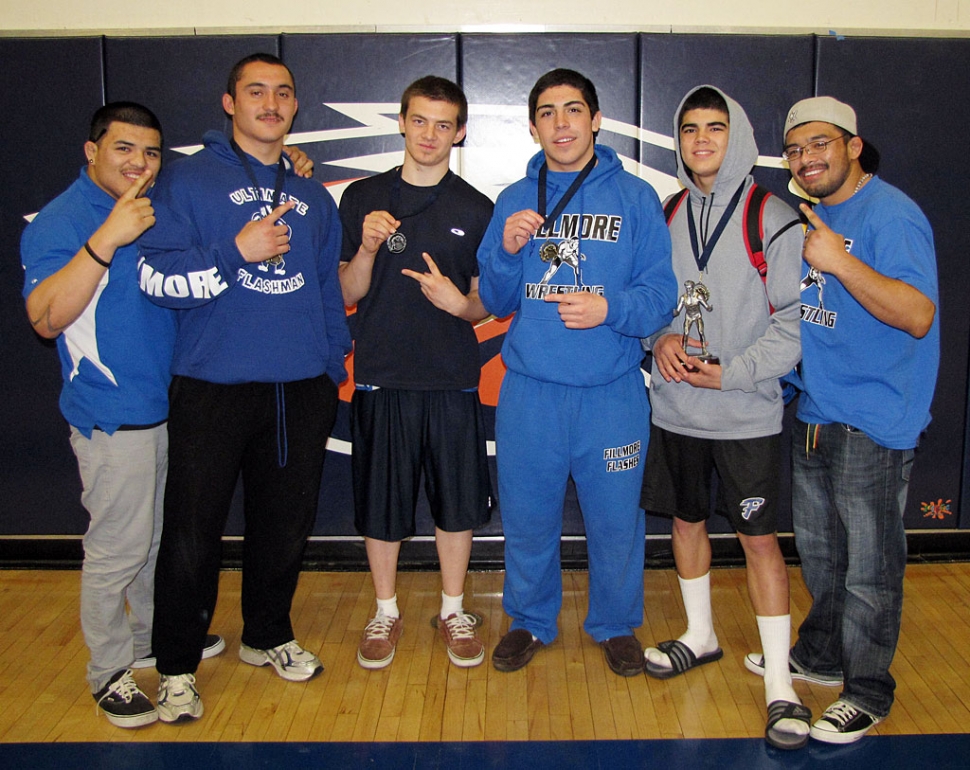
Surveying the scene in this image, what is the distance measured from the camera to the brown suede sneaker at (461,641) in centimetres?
270

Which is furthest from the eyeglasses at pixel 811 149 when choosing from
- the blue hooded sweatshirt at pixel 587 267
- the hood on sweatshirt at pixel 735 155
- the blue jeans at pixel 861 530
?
the blue jeans at pixel 861 530

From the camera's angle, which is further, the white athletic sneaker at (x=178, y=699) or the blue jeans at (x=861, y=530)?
the white athletic sneaker at (x=178, y=699)

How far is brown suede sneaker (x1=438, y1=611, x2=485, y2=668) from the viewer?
2699 millimetres

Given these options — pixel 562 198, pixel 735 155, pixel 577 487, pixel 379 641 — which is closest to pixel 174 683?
pixel 379 641

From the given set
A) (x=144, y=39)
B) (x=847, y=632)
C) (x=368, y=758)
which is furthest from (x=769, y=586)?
(x=144, y=39)

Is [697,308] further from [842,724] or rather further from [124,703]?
[124,703]

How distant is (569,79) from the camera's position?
2471 millimetres

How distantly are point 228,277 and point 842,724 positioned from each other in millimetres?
1992

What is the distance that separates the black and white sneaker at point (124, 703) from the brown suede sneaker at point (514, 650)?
995 mm

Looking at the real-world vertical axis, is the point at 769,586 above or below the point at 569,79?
below

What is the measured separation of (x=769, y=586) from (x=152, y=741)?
172 cm

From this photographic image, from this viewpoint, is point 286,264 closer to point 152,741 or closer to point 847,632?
point 152,741

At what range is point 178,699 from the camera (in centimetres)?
240

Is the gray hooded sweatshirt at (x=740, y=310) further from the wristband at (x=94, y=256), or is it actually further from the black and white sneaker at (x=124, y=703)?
the black and white sneaker at (x=124, y=703)
